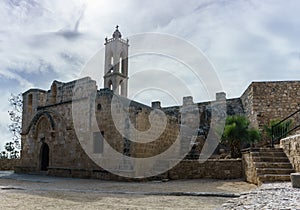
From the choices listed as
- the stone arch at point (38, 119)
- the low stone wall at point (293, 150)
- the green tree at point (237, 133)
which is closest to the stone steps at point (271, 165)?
the low stone wall at point (293, 150)

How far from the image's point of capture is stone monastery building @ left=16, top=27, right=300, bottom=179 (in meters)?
13.6

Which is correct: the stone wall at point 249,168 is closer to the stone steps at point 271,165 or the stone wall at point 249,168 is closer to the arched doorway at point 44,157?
the stone steps at point 271,165

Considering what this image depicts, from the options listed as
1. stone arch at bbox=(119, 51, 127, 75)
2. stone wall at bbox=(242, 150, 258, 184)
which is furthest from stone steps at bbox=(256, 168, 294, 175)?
stone arch at bbox=(119, 51, 127, 75)

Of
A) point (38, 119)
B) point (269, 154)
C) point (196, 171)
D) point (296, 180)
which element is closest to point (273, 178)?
point (269, 154)

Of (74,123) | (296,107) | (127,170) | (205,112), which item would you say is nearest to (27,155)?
(74,123)

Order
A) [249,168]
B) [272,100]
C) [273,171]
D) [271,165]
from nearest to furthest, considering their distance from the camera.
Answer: [273,171] → [271,165] → [249,168] → [272,100]

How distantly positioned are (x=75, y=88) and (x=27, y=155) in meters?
5.43

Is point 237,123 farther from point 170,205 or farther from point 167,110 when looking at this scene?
point 167,110

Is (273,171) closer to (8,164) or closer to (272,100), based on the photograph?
(272,100)

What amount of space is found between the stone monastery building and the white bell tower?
33.1ft

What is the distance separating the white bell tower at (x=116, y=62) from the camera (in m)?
30.6

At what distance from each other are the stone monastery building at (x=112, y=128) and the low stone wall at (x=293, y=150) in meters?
3.02

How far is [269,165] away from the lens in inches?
360

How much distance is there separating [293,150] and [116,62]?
23.9 metres
